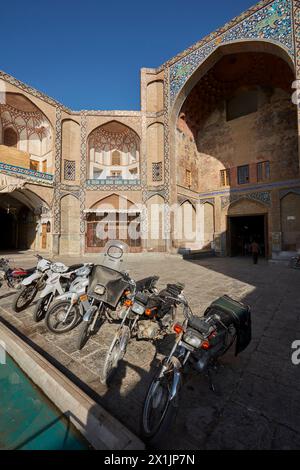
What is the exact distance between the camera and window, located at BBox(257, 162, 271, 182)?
15.0 metres

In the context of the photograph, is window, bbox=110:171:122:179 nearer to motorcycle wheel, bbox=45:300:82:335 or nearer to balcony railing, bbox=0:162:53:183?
A: balcony railing, bbox=0:162:53:183

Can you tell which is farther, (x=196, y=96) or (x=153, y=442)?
(x=196, y=96)

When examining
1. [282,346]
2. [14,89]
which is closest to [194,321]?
[282,346]

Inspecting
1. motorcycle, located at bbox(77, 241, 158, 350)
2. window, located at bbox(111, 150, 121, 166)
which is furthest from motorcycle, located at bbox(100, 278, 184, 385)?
window, located at bbox(111, 150, 121, 166)

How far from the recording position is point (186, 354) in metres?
1.99

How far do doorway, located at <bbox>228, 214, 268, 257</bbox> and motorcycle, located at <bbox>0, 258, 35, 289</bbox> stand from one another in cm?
1467

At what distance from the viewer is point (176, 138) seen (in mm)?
16109

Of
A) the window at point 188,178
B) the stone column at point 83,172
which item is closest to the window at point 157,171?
the window at point 188,178

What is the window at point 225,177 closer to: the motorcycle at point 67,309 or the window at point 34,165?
the window at point 34,165

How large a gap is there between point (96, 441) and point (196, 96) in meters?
19.5

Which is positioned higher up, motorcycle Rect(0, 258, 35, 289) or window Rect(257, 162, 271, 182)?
window Rect(257, 162, 271, 182)

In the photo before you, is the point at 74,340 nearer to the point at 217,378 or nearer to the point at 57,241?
the point at 217,378

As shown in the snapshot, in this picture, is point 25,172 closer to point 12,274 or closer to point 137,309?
point 12,274

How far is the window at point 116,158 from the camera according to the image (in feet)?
61.5
